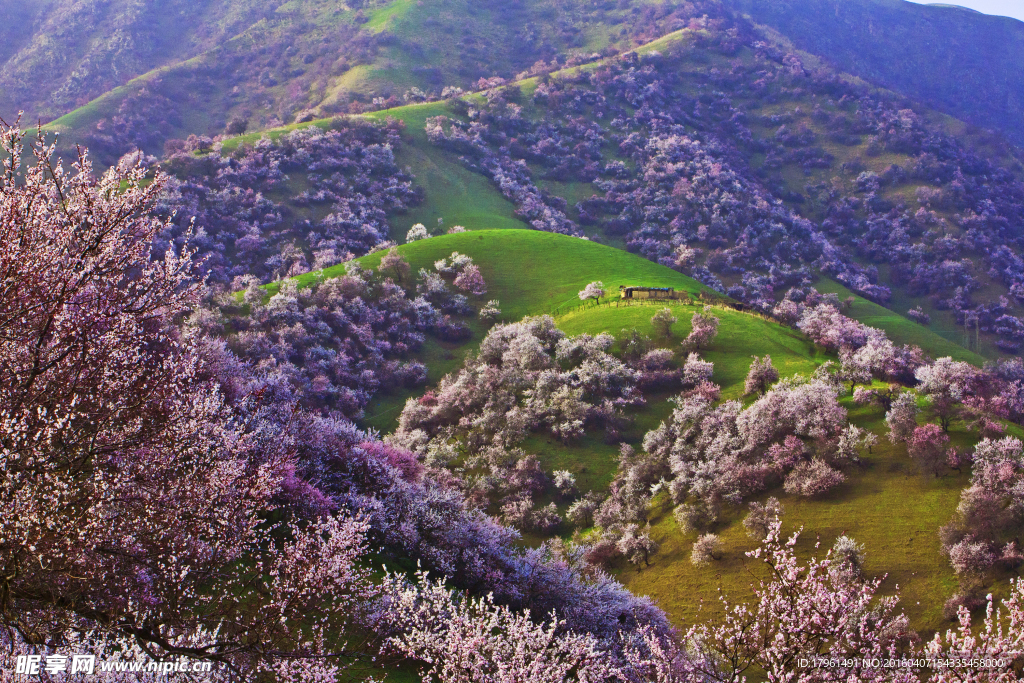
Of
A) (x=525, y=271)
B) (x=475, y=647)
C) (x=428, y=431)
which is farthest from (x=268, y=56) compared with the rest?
(x=475, y=647)

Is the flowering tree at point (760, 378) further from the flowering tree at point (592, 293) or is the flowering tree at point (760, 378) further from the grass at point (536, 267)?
the grass at point (536, 267)

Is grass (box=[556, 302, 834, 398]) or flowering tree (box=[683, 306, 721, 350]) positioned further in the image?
flowering tree (box=[683, 306, 721, 350])

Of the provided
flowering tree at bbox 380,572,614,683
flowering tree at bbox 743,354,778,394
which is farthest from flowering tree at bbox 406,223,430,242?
flowering tree at bbox 380,572,614,683

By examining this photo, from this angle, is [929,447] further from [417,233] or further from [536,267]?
[417,233]

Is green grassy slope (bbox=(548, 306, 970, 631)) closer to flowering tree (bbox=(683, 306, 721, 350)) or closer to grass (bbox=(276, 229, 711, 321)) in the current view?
flowering tree (bbox=(683, 306, 721, 350))

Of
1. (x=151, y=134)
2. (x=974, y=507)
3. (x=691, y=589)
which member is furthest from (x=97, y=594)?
(x=151, y=134)

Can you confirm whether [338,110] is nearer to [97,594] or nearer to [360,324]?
[360,324]
